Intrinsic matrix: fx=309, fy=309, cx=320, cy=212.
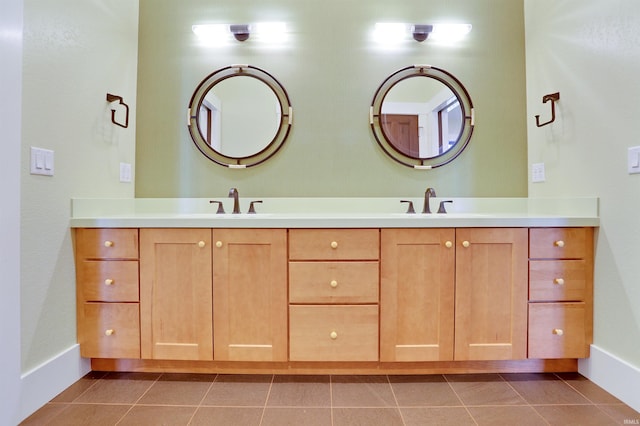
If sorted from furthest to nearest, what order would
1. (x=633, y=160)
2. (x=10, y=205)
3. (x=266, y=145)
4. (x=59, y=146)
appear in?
(x=266, y=145) < (x=59, y=146) < (x=633, y=160) < (x=10, y=205)

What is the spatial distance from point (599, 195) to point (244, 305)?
183 cm

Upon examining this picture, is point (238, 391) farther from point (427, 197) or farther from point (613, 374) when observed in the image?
point (613, 374)

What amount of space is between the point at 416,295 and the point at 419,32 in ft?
5.29

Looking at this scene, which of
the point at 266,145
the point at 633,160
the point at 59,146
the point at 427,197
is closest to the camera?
the point at 633,160

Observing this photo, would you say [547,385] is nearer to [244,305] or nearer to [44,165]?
[244,305]

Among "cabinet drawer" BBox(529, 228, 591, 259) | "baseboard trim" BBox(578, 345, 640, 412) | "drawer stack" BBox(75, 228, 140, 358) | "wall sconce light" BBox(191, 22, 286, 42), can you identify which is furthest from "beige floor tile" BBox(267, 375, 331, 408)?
"wall sconce light" BBox(191, 22, 286, 42)

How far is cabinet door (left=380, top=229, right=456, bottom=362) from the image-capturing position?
149cm

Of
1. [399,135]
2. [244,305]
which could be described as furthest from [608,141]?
[244,305]

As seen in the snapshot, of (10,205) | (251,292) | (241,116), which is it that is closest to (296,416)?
(251,292)

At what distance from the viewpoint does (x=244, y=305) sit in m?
1.50

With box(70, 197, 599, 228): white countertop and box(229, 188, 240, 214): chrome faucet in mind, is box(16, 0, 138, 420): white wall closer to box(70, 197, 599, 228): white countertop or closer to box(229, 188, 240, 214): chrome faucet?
box(70, 197, 599, 228): white countertop

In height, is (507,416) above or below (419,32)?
below

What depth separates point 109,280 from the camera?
1.52 m

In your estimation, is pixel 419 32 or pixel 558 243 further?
pixel 419 32
